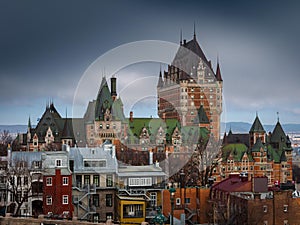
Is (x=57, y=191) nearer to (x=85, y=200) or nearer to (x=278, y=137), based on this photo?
(x=85, y=200)

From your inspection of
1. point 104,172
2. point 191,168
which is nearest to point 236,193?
point 104,172

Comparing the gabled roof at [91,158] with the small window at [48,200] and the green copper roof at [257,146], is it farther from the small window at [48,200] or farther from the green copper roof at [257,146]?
the green copper roof at [257,146]

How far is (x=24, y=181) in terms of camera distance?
1229 inches

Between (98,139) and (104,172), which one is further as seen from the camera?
(98,139)

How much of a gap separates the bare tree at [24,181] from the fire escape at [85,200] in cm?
217

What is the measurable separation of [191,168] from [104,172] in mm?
28310

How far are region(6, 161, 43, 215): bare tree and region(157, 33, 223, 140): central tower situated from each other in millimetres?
60156

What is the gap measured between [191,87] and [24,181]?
65182mm

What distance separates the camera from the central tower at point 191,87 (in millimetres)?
92188

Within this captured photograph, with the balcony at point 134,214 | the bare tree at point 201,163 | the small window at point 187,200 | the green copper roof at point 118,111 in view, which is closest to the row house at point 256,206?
the small window at point 187,200

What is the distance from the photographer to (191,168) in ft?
195

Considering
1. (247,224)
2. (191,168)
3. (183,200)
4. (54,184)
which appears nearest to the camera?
(247,224)

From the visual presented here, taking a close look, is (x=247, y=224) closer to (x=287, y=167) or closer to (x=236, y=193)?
(x=236, y=193)

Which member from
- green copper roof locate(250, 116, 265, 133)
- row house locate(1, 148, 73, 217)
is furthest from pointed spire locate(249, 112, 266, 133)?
row house locate(1, 148, 73, 217)
